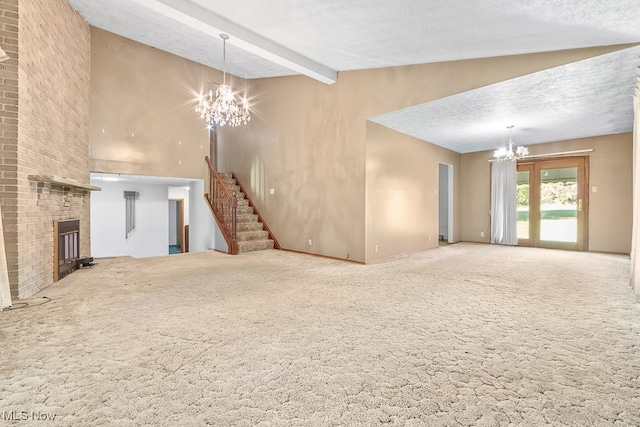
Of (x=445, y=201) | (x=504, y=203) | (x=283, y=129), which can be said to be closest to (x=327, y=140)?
(x=283, y=129)

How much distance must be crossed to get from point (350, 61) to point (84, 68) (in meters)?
4.83

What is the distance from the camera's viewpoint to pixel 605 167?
7.13 m

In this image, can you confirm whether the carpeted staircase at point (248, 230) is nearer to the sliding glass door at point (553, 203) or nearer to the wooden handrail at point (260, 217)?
the wooden handrail at point (260, 217)

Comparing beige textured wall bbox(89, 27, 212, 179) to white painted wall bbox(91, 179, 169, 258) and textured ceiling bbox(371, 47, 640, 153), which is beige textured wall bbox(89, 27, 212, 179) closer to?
white painted wall bbox(91, 179, 169, 258)

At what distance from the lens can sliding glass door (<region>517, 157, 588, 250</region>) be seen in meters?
7.51

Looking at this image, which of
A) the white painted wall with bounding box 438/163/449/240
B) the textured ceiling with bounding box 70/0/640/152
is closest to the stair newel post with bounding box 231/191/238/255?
A: the textured ceiling with bounding box 70/0/640/152

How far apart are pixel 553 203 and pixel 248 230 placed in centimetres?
785

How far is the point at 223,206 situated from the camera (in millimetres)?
7469

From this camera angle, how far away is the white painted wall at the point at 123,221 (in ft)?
26.4

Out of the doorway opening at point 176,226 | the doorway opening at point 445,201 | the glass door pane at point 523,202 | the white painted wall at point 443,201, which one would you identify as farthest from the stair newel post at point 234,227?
the glass door pane at point 523,202

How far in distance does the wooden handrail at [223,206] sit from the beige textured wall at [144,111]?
15.4 inches

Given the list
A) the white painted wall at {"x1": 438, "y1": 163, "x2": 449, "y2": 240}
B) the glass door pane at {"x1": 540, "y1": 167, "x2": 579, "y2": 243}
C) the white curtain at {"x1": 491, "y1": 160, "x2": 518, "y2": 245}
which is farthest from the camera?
the white painted wall at {"x1": 438, "y1": 163, "x2": 449, "y2": 240}

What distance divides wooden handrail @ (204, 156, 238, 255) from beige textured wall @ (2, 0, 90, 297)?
2613 mm

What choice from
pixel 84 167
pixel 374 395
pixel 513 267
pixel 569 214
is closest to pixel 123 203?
pixel 84 167
